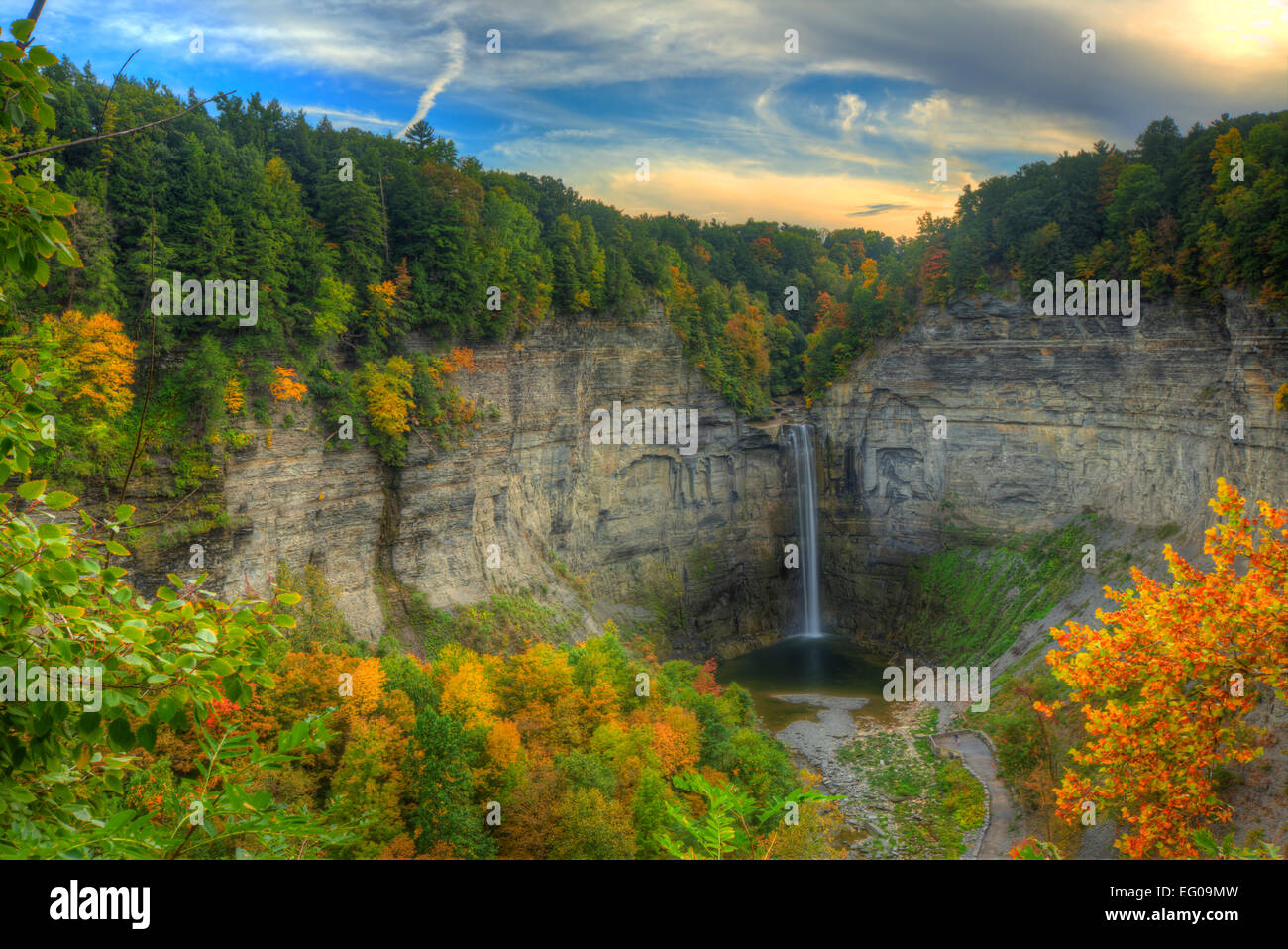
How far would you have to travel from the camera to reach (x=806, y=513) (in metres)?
60.3

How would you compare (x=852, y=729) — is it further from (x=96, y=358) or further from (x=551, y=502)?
(x=96, y=358)

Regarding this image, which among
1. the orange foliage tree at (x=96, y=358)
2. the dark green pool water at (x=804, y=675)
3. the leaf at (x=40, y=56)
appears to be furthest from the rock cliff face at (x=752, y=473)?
the leaf at (x=40, y=56)

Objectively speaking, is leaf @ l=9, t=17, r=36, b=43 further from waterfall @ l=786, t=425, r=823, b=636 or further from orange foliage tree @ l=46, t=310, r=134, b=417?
waterfall @ l=786, t=425, r=823, b=636

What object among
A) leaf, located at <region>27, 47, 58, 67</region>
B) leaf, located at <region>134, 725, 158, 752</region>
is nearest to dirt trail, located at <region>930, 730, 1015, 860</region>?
leaf, located at <region>134, 725, 158, 752</region>

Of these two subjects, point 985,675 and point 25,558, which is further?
point 985,675

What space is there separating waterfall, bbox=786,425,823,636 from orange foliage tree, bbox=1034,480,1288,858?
1764 inches

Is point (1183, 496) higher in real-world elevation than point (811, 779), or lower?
higher

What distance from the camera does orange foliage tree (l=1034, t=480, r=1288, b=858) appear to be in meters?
12.5

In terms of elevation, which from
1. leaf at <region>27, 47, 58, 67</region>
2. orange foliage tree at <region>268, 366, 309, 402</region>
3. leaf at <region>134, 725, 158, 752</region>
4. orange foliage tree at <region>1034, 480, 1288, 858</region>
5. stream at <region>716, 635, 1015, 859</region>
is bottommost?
stream at <region>716, 635, 1015, 859</region>

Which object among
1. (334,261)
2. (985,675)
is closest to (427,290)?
(334,261)

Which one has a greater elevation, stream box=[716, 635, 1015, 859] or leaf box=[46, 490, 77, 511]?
leaf box=[46, 490, 77, 511]

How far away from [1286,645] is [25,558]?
14115mm

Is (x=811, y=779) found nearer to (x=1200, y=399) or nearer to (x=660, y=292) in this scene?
(x=1200, y=399)
